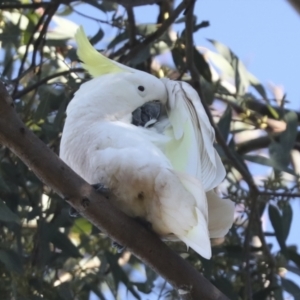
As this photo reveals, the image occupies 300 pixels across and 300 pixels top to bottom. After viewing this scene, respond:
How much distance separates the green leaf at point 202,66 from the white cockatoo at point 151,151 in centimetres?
72

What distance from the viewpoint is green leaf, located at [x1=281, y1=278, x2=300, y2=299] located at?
6.27 feet

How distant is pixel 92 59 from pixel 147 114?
0.64 feet

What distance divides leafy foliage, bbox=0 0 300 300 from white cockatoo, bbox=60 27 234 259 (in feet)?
1.12

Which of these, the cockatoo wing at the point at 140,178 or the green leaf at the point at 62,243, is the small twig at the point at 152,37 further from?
the cockatoo wing at the point at 140,178

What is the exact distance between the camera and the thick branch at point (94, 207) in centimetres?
126

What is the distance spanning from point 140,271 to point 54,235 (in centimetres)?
56

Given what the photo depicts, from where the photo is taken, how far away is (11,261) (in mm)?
1732

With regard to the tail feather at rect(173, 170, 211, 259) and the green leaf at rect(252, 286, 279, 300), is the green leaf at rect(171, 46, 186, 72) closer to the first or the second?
the green leaf at rect(252, 286, 279, 300)

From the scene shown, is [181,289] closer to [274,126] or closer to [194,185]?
[194,185]

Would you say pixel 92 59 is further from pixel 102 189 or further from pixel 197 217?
pixel 197 217

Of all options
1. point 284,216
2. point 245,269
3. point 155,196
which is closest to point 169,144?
point 155,196

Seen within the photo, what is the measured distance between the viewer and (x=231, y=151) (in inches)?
82.3

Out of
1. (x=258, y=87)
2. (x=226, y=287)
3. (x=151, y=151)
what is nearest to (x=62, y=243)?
(x=226, y=287)

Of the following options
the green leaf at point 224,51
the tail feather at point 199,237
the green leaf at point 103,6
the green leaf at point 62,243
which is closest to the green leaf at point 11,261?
the green leaf at point 62,243
